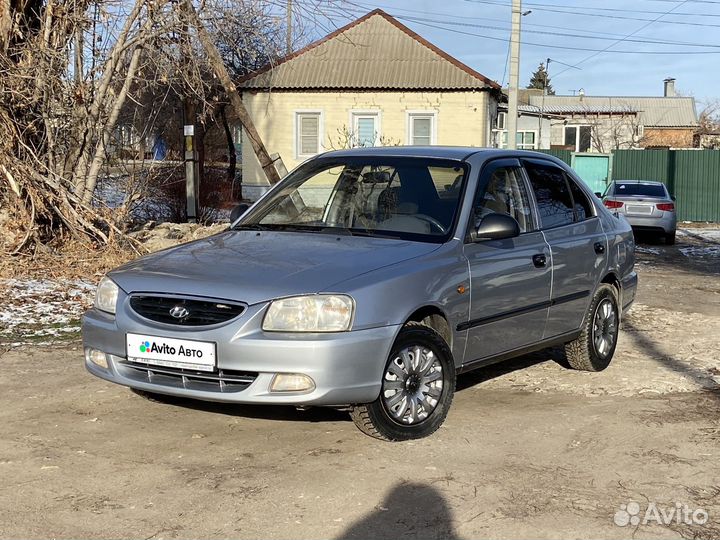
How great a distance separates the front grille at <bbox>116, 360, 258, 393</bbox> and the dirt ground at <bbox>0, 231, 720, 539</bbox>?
37 cm

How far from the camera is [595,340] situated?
23.2 ft

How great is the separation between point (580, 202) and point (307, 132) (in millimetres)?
21706

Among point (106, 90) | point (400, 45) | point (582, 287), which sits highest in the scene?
point (400, 45)

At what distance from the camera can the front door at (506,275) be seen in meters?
5.61

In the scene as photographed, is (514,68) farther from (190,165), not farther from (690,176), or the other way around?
(190,165)

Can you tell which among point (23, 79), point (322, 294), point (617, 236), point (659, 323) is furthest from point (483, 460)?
point (23, 79)

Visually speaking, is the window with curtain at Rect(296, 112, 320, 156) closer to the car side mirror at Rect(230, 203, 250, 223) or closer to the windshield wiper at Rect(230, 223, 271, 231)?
the car side mirror at Rect(230, 203, 250, 223)

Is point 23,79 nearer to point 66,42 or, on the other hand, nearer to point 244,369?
point 66,42

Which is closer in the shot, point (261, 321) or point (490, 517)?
point (490, 517)

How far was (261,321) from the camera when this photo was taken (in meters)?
4.65

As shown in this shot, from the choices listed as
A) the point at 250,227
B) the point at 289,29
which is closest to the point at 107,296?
the point at 250,227

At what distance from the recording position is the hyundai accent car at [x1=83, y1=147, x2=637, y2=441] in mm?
4676

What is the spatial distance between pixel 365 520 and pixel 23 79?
8.99 meters

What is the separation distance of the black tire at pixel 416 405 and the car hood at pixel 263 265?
429 mm
